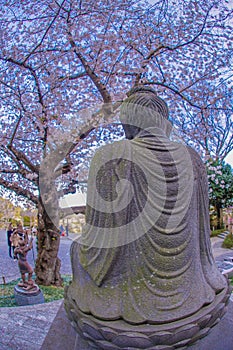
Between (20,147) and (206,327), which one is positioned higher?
(20,147)

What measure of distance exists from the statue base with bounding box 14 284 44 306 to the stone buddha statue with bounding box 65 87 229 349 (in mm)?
4538

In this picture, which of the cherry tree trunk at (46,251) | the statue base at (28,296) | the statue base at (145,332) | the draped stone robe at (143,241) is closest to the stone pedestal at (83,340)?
the statue base at (145,332)

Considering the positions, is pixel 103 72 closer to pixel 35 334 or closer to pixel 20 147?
pixel 20 147

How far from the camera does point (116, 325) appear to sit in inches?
66.4

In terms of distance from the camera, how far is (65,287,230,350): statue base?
1596 mm

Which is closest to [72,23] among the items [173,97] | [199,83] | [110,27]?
[110,27]

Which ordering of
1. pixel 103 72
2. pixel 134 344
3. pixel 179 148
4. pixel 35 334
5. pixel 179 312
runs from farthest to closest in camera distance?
1. pixel 103 72
2. pixel 35 334
3. pixel 179 148
4. pixel 179 312
5. pixel 134 344

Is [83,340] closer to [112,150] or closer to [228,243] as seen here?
[112,150]

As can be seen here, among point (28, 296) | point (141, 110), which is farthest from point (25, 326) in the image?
point (141, 110)

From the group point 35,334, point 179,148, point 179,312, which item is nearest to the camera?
point 179,312

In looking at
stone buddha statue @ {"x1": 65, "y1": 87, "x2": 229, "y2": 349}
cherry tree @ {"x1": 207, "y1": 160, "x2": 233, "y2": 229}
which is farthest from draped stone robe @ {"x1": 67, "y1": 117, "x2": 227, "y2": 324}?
cherry tree @ {"x1": 207, "y1": 160, "x2": 233, "y2": 229}

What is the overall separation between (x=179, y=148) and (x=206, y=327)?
118cm

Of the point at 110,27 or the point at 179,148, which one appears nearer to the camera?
the point at 179,148

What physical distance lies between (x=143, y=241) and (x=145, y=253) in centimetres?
8
